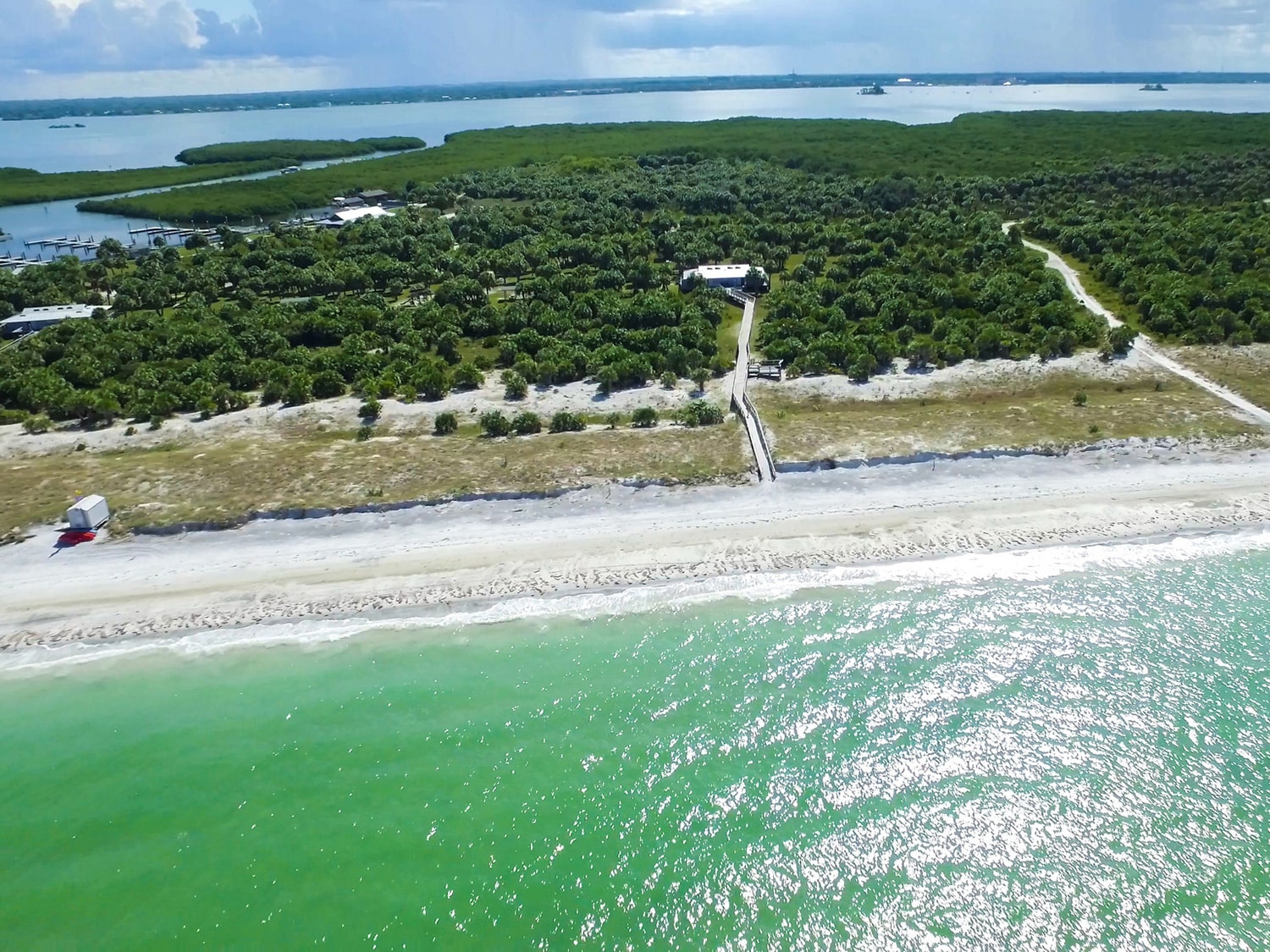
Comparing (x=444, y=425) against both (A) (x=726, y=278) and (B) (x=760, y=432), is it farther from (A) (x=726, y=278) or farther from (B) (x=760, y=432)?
(A) (x=726, y=278)

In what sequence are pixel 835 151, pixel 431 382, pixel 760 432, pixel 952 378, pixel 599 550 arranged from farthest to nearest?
pixel 835 151, pixel 952 378, pixel 431 382, pixel 760 432, pixel 599 550

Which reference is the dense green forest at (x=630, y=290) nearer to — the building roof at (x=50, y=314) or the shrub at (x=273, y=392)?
the shrub at (x=273, y=392)

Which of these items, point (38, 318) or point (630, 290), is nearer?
point (38, 318)

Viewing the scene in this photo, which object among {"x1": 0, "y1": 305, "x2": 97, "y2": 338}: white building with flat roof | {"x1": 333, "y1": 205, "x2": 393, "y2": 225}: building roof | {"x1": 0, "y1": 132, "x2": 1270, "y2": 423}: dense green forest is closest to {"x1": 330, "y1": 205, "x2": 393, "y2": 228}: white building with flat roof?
{"x1": 333, "y1": 205, "x2": 393, "y2": 225}: building roof

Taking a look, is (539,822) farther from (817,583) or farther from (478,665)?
(817,583)

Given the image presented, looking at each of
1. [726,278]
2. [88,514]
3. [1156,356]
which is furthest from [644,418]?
[1156,356]

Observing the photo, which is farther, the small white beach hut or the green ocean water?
the small white beach hut

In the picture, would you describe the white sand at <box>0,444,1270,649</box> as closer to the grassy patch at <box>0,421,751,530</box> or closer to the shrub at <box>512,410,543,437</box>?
the grassy patch at <box>0,421,751,530</box>
